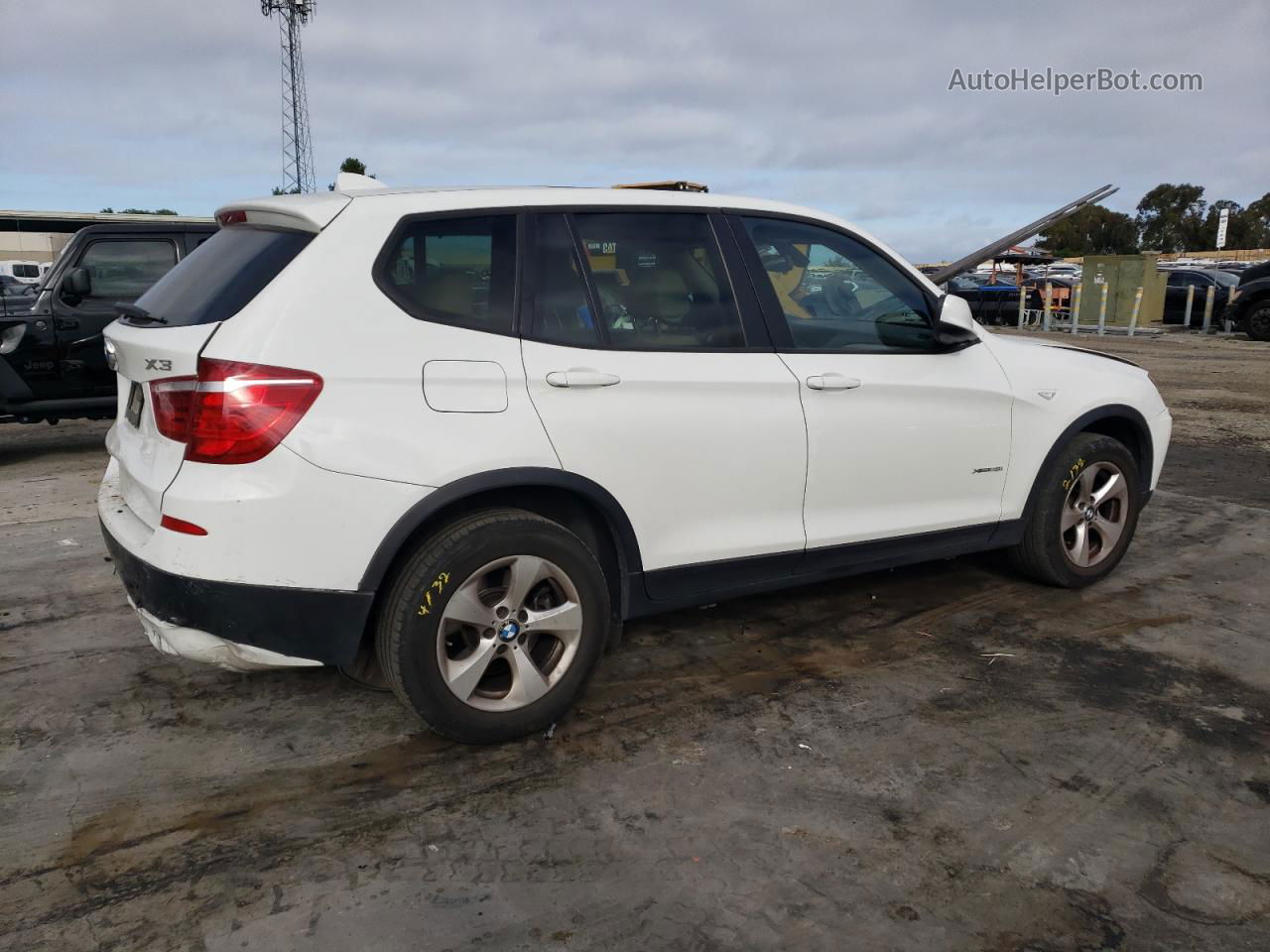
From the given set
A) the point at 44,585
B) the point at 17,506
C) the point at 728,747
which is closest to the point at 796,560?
the point at 728,747

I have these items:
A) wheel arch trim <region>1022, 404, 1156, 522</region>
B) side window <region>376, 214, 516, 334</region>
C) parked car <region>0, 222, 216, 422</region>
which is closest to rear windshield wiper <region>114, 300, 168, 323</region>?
side window <region>376, 214, 516, 334</region>

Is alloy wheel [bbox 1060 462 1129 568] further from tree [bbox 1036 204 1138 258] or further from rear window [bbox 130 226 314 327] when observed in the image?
tree [bbox 1036 204 1138 258]

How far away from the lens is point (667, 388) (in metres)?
3.43

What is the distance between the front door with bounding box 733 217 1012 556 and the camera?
12.5 feet

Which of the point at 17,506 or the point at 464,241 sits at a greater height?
the point at 464,241

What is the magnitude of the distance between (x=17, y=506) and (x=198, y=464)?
4.68 metres

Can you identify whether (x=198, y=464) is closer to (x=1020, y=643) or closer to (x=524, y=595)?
(x=524, y=595)

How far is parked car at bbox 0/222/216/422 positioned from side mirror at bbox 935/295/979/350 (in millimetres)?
6368

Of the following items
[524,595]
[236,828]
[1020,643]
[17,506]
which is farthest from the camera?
[17,506]

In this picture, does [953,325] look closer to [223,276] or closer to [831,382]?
[831,382]

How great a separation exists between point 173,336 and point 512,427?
1.06 metres

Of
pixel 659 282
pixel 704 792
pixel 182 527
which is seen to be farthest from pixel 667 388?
pixel 182 527

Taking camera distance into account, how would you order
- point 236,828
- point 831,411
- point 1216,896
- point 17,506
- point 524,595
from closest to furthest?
point 1216,896, point 236,828, point 524,595, point 831,411, point 17,506

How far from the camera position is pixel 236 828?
9.32ft
